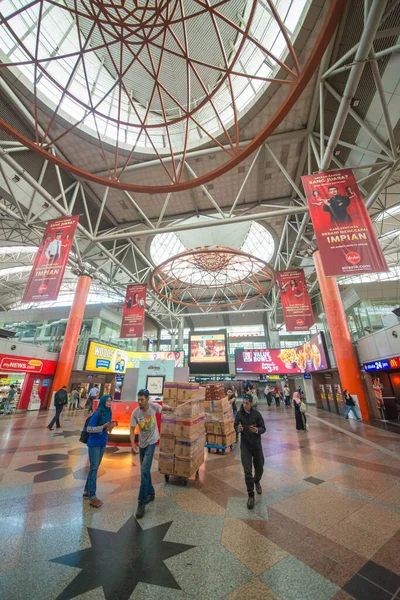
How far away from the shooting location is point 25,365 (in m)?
17.6

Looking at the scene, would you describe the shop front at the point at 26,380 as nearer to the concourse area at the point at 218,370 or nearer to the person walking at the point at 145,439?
the concourse area at the point at 218,370

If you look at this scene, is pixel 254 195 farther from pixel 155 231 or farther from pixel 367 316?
pixel 367 316

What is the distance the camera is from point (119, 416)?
8.77 metres

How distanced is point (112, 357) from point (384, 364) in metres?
25.2

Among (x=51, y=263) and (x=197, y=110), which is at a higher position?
(x=197, y=110)

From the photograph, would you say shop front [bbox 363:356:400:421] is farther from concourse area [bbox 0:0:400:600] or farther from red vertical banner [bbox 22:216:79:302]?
red vertical banner [bbox 22:216:79:302]

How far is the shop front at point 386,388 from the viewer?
12.5 metres

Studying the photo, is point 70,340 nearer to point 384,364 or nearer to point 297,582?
point 297,582

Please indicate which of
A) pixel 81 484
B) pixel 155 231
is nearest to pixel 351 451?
pixel 81 484

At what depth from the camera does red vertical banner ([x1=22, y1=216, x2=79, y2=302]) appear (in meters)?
10.9

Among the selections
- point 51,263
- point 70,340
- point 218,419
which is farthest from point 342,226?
point 70,340

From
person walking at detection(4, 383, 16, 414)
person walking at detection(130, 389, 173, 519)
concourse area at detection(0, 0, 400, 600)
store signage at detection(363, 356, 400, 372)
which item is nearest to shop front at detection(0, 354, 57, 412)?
concourse area at detection(0, 0, 400, 600)

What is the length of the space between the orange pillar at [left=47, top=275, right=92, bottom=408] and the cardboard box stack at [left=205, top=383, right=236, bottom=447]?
51.2ft

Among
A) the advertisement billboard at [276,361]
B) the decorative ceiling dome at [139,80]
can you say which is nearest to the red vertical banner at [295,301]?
the advertisement billboard at [276,361]
